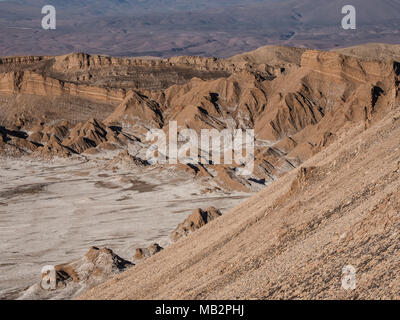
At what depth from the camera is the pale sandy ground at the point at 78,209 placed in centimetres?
3294

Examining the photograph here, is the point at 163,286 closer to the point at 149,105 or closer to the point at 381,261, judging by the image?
the point at 381,261

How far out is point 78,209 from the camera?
1720 inches

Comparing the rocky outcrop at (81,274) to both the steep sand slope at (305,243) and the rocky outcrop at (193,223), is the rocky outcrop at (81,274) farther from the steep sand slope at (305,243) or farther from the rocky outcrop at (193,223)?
the steep sand slope at (305,243)

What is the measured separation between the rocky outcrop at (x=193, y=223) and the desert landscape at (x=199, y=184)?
0.09 metres

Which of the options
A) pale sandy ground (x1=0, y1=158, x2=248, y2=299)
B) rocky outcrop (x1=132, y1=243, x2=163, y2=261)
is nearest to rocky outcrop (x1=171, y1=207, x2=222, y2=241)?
pale sandy ground (x1=0, y1=158, x2=248, y2=299)

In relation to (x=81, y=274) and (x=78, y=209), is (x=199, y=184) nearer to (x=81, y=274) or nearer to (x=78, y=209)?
(x=78, y=209)

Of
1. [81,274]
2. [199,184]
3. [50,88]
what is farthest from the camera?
[50,88]

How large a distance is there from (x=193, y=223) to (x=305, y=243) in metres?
17.3

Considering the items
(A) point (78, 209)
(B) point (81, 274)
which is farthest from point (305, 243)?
(A) point (78, 209)

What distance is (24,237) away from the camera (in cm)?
3672

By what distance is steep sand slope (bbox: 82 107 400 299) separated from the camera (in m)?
14.1

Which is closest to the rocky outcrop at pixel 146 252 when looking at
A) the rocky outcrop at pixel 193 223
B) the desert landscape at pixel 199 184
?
the desert landscape at pixel 199 184

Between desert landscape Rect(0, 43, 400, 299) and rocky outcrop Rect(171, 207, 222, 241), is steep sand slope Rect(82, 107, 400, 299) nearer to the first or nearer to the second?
desert landscape Rect(0, 43, 400, 299)

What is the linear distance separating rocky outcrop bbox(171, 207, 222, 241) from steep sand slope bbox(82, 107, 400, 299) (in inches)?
363
